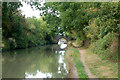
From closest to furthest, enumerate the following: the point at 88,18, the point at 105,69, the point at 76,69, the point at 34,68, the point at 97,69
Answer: the point at 105,69 < the point at 97,69 < the point at 76,69 < the point at 88,18 < the point at 34,68

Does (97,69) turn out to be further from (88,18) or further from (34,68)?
(34,68)

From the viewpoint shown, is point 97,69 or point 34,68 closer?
point 97,69

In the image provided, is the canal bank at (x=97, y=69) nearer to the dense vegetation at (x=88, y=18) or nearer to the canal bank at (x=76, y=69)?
the canal bank at (x=76, y=69)

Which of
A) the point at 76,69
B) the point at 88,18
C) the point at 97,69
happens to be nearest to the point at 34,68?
the point at 76,69

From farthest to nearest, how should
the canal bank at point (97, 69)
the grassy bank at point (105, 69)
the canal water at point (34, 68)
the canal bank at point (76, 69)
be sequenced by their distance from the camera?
the canal water at point (34, 68) → the canal bank at point (76, 69) → the canal bank at point (97, 69) → the grassy bank at point (105, 69)

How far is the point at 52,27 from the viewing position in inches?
614

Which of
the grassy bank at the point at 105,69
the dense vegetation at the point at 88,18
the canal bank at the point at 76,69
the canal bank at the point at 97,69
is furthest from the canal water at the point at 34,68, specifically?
the dense vegetation at the point at 88,18

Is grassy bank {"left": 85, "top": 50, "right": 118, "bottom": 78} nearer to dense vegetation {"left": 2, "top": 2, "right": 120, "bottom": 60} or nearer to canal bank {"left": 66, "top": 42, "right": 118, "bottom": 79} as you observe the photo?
canal bank {"left": 66, "top": 42, "right": 118, "bottom": 79}

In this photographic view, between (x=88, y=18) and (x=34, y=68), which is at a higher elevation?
(x=88, y=18)

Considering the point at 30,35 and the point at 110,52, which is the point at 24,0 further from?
the point at 30,35

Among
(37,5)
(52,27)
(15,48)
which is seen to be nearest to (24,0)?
(37,5)

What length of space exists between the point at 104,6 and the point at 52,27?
30.5 ft

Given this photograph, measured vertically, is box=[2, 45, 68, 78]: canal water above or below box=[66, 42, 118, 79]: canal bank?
below

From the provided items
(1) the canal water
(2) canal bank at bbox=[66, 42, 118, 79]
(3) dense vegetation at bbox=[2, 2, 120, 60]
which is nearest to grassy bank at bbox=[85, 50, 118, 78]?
(2) canal bank at bbox=[66, 42, 118, 79]
